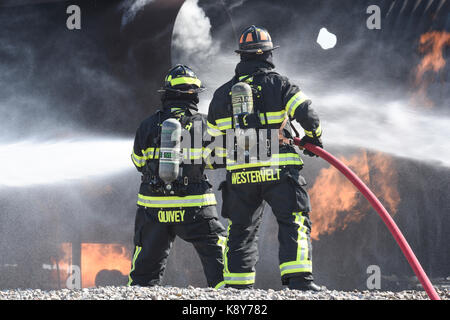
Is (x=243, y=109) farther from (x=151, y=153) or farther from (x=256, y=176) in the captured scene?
(x=151, y=153)

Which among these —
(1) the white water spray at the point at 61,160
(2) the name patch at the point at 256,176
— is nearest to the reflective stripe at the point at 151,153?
(2) the name patch at the point at 256,176

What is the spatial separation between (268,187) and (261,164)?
0.20 meters

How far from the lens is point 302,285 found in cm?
421

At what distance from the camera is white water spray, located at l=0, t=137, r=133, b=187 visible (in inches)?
323

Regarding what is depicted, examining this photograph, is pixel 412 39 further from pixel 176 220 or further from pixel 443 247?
pixel 176 220

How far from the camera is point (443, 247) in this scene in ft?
21.8

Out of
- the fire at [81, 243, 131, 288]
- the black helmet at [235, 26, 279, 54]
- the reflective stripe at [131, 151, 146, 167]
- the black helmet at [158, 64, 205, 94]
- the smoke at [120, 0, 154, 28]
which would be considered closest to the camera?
the black helmet at [235, 26, 279, 54]

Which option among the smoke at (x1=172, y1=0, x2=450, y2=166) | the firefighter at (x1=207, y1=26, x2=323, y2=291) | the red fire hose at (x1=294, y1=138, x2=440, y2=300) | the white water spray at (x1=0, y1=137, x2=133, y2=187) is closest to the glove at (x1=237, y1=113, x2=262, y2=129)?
the firefighter at (x1=207, y1=26, x2=323, y2=291)

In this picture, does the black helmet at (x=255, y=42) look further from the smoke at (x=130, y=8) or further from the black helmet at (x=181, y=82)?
the smoke at (x=130, y=8)

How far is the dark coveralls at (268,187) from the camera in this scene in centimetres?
437

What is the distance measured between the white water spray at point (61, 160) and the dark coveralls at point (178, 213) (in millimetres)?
3038

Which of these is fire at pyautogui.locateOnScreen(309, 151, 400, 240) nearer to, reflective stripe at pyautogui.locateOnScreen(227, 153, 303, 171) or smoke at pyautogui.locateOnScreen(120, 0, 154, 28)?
reflective stripe at pyautogui.locateOnScreen(227, 153, 303, 171)
